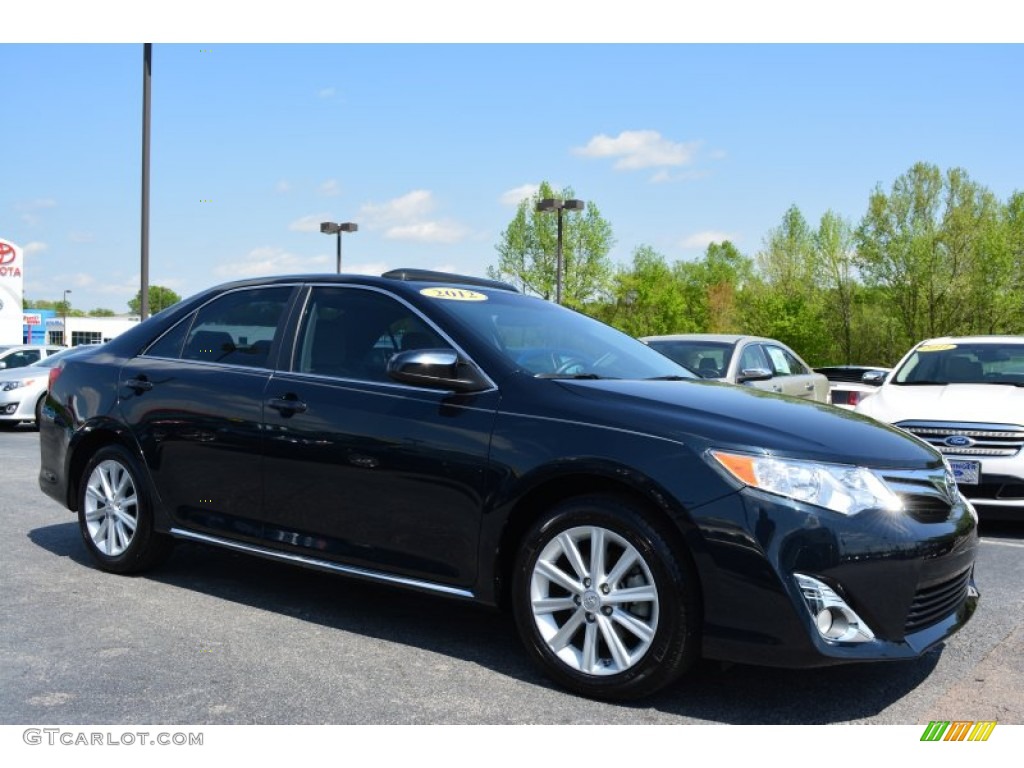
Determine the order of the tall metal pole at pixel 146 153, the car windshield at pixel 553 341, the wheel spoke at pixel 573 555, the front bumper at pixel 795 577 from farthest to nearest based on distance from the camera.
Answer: the tall metal pole at pixel 146 153 < the car windshield at pixel 553 341 < the wheel spoke at pixel 573 555 < the front bumper at pixel 795 577

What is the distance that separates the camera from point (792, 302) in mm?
48656

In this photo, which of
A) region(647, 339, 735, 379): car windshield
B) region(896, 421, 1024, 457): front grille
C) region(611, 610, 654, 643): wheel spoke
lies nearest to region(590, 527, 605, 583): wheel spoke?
region(611, 610, 654, 643): wheel spoke

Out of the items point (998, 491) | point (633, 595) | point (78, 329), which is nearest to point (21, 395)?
point (998, 491)

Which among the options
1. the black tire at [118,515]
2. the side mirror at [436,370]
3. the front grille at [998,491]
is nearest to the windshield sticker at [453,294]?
the side mirror at [436,370]

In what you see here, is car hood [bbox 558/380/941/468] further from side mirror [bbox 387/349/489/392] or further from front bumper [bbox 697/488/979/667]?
side mirror [bbox 387/349/489/392]

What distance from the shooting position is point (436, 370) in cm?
404

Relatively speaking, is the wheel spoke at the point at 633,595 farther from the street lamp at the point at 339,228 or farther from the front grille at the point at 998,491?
the street lamp at the point at 339,228

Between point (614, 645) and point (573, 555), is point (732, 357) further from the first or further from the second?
point (614, 645)

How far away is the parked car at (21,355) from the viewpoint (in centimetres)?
1842

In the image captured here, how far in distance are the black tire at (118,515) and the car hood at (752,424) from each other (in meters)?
2.64

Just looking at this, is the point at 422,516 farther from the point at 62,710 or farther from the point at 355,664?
the point at 62,710

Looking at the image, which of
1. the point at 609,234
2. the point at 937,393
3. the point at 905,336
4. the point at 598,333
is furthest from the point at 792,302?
the point at 598,333

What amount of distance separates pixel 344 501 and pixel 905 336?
46.5 meters

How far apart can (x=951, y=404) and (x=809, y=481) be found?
4768mm
